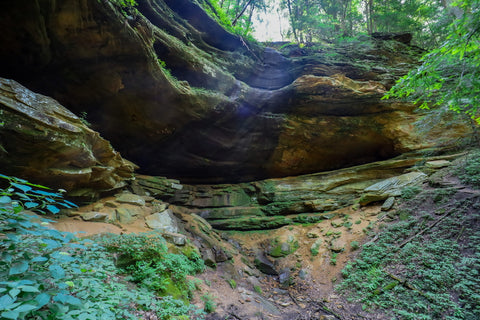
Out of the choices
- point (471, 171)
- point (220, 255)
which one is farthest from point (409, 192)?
point (220, 255)

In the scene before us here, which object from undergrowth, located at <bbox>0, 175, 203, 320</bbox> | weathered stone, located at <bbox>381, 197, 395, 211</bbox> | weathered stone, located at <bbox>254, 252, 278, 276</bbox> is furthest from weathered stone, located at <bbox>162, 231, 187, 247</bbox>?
weathered stone, located at <bbox>381, 197, 395, 211</bbox>

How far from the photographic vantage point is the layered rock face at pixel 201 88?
5.50 m

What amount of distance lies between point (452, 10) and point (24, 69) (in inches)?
560

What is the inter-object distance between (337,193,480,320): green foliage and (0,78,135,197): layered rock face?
25.4 ft

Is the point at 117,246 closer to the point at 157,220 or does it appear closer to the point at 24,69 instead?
the point at 157,220

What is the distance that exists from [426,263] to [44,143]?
29.7 feet

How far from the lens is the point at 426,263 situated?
4.83m

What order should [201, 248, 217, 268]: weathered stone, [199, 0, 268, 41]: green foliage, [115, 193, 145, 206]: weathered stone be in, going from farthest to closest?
[199, 0, 268, 41]: green foliage, [115, 193, 145, 206]: weathered stone, [201, 248, 217, 268]: weathered stone

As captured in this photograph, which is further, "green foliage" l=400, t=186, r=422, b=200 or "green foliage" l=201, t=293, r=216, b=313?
"green foliage" l=400, t=186, r=422, b=200

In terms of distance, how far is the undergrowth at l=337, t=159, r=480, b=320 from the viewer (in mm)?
4055

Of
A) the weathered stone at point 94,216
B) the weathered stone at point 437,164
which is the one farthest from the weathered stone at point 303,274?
the weathered stone at point 437,164

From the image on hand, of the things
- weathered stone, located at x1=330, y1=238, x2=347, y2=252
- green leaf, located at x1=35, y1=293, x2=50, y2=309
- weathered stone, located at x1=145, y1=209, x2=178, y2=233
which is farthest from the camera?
weathered stone, located at x1=330, y1=238, x2=347, y2=252

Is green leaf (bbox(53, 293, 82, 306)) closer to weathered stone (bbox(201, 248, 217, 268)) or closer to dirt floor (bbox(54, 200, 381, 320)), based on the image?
dirt floor (bbox(54, 200, 381, 320))

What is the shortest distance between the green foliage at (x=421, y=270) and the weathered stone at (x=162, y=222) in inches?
209
